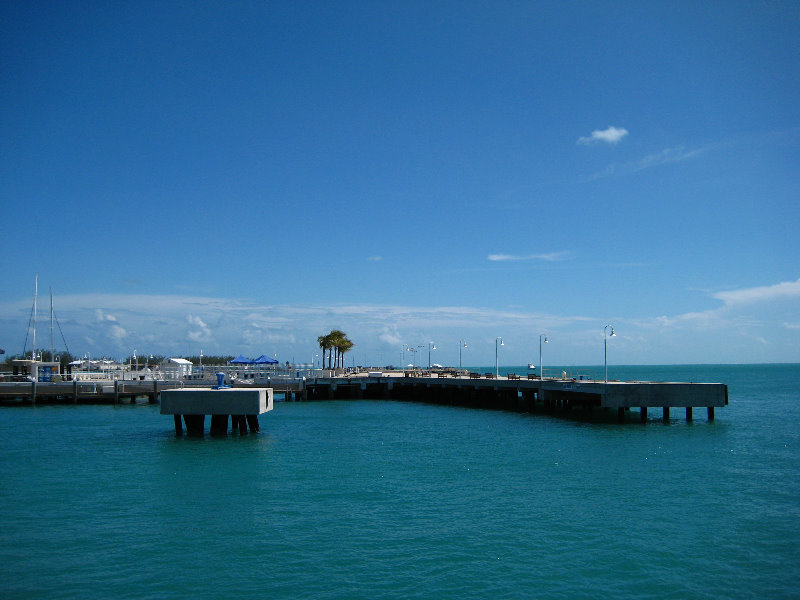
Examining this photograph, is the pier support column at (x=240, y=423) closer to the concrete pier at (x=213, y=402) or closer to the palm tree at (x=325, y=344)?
the concrete pier at (x=213, y=402)

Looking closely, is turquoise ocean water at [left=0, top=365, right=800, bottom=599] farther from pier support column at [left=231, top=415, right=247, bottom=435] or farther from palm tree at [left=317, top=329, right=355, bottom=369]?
palm tree at [left=317, top=329, right=355, bottom=369]

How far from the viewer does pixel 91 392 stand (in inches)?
2613

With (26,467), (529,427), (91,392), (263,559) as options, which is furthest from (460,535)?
(91,392)

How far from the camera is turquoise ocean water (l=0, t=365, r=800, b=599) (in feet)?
50.8

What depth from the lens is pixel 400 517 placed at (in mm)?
20609

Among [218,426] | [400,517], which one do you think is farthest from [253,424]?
[400,517]

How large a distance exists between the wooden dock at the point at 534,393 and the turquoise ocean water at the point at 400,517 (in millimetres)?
6122

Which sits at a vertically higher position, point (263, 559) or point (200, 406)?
point (200, 406)

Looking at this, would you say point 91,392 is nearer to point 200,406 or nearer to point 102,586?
point 200,406

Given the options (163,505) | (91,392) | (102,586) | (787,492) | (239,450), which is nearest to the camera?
(102,586)

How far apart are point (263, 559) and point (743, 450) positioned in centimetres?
2801

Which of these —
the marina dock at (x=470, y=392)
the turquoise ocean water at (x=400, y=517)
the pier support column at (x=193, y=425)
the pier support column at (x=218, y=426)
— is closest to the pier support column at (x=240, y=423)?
the pier support column at (x=218, y=426)

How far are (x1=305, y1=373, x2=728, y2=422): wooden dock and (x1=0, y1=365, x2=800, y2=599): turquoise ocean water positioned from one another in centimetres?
612

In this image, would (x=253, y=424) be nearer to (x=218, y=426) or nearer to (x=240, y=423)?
Answer: (x=240, y=423)
